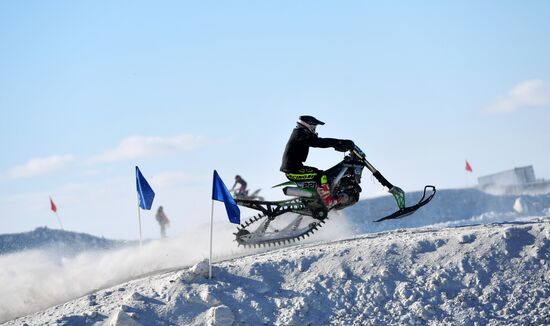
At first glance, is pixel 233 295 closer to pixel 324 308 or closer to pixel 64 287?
pixel 324 308

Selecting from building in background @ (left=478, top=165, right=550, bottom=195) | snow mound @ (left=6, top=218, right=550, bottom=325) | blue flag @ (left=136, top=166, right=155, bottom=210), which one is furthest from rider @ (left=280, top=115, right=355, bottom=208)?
building in background @ (left=478, top=165, right=550, bottom=195)

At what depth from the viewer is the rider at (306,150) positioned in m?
17.2

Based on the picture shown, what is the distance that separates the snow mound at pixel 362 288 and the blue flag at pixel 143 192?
483 centimetres

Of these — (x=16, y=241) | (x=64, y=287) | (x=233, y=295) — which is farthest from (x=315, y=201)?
(x=16, y=241)

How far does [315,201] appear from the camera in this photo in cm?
1792

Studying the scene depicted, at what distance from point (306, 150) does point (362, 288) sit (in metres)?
4.54

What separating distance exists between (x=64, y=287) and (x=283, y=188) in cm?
564

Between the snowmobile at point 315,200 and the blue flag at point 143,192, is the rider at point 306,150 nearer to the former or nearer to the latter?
the snowmobile at point 315,200

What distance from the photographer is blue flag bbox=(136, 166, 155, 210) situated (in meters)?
20.1

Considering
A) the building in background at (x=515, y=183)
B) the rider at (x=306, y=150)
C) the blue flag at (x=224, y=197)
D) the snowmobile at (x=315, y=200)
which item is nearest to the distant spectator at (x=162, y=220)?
the building in background at (x=515, y=183)

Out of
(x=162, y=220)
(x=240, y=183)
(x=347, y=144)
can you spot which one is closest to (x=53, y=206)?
(x=162, y=220)

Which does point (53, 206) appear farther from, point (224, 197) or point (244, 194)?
point (224, 197)

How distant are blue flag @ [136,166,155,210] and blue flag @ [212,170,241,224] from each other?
5.32m

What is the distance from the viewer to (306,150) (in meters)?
17.4
